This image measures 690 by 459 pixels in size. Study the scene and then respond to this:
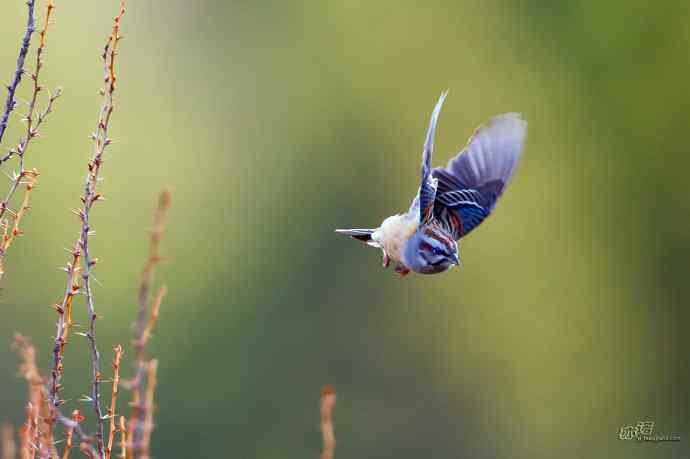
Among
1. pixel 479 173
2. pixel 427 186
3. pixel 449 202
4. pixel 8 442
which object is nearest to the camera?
pixel 8 442

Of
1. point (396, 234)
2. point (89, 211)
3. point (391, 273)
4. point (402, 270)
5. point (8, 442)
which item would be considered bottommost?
point (8, 442)

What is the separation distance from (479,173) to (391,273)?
9838mm

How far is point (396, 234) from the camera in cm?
390

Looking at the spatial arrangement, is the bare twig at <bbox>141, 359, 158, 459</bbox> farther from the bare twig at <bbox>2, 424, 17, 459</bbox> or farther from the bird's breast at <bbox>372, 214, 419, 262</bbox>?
the bird's breast at <bbox>372, 214, 419, 262</bbox>

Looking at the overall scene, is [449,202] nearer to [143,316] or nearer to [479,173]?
[479,173]

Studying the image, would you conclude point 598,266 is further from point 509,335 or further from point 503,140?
point 503,140

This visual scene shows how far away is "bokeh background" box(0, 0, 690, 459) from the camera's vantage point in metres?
14.2

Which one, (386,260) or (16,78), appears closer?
(16,78)

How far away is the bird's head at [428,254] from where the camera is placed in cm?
363

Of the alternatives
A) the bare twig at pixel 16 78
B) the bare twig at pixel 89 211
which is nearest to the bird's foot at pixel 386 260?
the bare twig at pixel 89 211

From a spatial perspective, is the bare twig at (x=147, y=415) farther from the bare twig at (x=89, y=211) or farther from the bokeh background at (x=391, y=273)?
the bokeh background at (x=391, y=273)

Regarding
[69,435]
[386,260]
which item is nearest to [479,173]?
[386,260]

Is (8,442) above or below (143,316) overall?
below

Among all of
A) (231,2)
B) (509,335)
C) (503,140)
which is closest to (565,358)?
(509,335)
